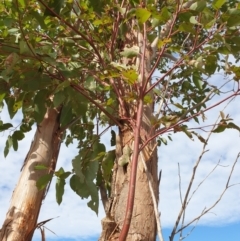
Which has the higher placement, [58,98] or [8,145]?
[8,145]

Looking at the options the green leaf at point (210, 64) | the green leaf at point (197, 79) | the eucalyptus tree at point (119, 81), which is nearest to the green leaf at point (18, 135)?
the eucalyptus tree at point (119, 81)

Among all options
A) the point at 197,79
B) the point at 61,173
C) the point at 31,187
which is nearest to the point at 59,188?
the point at 61,173

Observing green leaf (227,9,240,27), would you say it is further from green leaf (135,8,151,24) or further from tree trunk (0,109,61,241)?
tree trunk (0,109,61,241)

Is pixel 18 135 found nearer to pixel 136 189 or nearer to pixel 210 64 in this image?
pixel 136 189

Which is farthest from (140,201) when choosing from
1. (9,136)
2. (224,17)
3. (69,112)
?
Answer: (9,136)

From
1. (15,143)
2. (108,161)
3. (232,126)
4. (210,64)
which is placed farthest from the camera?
(15,143)

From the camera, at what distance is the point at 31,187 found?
2.80 meters

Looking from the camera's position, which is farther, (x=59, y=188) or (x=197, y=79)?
(x=197, y=79)

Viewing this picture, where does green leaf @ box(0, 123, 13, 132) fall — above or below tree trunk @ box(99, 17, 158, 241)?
above

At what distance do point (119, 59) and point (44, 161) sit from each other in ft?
3.66

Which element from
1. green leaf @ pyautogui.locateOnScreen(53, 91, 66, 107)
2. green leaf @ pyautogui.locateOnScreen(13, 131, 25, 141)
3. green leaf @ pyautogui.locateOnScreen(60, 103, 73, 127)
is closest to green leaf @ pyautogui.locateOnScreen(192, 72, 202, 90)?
green leaf @ pyautogui.locateOnScreen(60, 103, 73, 127)

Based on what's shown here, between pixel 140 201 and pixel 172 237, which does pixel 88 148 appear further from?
pixel 172 237

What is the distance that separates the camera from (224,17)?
137cm

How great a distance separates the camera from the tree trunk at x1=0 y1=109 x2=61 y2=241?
267 centimetres
